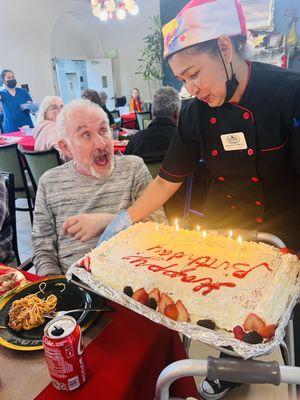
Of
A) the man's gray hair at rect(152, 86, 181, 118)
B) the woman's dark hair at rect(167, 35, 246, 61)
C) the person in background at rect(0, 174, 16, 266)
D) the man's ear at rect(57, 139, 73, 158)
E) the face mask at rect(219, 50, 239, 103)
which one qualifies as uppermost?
the woman's dark hair at rect(167, 35, 246, 61)

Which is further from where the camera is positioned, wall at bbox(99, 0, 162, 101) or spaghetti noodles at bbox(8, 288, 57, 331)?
wall at bbox(99, 0, 162, 101)

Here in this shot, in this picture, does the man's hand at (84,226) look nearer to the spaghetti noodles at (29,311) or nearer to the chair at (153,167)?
the spaghetti noodles at (29,311)

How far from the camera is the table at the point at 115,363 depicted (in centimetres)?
75

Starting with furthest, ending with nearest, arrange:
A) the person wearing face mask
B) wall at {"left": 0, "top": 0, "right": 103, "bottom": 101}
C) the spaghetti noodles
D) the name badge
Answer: wall at {"left": 0, "top": 0, "right": 103, "bottom": 101} → the person wearing face mask → the name badge → the spaghetti noodles

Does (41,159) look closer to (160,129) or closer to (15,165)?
(15,165)

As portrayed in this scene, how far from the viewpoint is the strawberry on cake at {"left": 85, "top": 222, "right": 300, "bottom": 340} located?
787 millimetres

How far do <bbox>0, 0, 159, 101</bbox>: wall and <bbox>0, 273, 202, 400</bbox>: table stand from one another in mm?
7955

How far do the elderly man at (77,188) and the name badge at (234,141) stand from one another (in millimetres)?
557

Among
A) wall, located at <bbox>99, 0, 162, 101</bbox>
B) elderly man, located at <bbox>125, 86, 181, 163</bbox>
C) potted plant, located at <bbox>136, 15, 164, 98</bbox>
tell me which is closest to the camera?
elderly man, located at <bbox>125, 86, 181, 163</bbox>

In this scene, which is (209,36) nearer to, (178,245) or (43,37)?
(178,245)

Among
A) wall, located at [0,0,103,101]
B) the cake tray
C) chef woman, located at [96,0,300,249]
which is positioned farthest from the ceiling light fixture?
the cake tray

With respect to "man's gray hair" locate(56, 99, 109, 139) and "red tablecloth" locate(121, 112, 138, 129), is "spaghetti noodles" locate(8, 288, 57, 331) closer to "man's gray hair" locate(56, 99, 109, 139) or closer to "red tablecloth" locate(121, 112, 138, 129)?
"man's gray hair" locate(56, 99, 109, 139)

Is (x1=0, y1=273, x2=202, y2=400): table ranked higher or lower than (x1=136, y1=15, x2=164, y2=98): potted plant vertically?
lower

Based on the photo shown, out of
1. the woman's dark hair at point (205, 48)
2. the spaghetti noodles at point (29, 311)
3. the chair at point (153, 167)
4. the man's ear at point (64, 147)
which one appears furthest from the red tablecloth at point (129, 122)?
the spaghetti noodles at point (29, 311)
